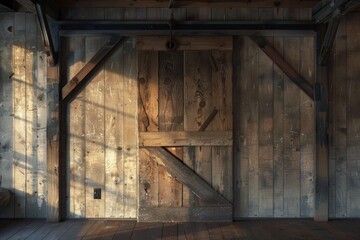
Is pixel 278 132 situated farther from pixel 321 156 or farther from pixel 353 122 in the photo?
pixel 353 122

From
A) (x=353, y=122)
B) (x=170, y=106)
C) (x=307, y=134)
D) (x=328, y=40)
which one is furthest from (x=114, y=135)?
(x=353, y=122)

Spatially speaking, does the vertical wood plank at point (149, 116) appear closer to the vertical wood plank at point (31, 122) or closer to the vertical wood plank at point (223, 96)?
the vertical wood plank at point (223, 96)

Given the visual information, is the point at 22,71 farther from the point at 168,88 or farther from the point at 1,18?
the point at 168,88

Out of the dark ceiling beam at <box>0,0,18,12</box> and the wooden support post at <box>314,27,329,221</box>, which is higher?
the dark ceiling beam at <box>0,0,18,12</box>

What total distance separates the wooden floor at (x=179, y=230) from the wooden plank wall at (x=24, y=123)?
304 millimetres

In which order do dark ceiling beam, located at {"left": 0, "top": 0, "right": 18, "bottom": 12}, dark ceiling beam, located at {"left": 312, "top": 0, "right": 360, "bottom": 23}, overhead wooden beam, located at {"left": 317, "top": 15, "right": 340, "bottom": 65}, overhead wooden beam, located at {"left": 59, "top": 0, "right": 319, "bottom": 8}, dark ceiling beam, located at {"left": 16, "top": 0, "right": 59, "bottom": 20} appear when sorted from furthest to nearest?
1. overhead wooden beam, located at {"left": 59, "top": 0, "right": 319, "bottom": 8}
2. dark ceiling beam, located at {"left": 0, "top": 0, "right": 18, "bottom": 12}
3. overhead wooden beam, located at {"left": 317, "top": 15, "right": 340, "bottom": 65}
4. dark ceiling beam, located at {"left": 16, "top": 0, "right": 59, "bottom": 20}
5. dark ceiling beam, located at {"left": 312, "top": 0, "right": 360, "bottom": 23}

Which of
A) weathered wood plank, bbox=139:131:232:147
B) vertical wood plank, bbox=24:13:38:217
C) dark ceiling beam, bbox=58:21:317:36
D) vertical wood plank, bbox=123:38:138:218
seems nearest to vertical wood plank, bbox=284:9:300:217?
dark ceiling beam, bbox=58:21:317:36

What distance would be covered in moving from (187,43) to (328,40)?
4.93 ft

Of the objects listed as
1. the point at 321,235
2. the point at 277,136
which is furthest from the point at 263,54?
the point at 321,235

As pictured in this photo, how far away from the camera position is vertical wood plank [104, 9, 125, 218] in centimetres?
457

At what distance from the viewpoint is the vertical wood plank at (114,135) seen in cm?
457

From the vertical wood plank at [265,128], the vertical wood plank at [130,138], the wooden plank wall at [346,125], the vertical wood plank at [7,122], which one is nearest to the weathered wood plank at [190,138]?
the vertical wood plank at [130,138]

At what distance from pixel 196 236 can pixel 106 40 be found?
7.68 ft

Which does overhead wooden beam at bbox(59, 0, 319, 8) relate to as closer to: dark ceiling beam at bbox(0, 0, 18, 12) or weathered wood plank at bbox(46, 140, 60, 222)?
dark ceiling beam at bbox(0, 0, 18, 12)
